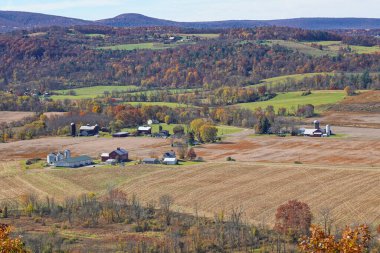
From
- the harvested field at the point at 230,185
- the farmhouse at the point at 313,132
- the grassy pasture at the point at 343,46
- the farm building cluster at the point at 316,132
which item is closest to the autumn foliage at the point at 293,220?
the harvested field at the point at 230,185

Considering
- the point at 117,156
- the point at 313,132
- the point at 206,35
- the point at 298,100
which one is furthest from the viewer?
the point at 206,35

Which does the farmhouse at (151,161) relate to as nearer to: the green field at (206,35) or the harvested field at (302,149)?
the harvested field at (302,149)

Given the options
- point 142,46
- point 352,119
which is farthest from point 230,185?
point 142,46

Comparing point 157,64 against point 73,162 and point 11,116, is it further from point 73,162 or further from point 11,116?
point 73,162

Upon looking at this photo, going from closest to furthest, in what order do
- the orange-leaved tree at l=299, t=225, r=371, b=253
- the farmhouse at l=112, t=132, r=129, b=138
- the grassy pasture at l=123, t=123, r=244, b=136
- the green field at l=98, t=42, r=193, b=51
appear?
the orange-leaved tree at l=299, t=225, r=371, b=253 < the farmhouse at l=112, t=132, r=129, b=138 < the grassy pasture at l=123, t=123, r=244, b=136 < the green field at l=98, t=42, r=193, b=51

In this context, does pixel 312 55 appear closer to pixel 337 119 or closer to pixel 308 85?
pixel 308 85

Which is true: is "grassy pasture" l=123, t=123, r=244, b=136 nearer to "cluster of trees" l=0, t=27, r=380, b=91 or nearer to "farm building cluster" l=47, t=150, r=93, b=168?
"farm building cluster" l=47, t=150, r=93, b=168

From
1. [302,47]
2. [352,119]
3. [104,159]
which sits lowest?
[352,119]

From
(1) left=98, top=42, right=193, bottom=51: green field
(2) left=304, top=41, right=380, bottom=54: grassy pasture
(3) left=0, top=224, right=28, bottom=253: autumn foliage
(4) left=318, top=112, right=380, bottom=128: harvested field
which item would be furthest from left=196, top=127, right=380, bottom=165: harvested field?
(1) left=98, top=42, right=193, bottom=51: green field
